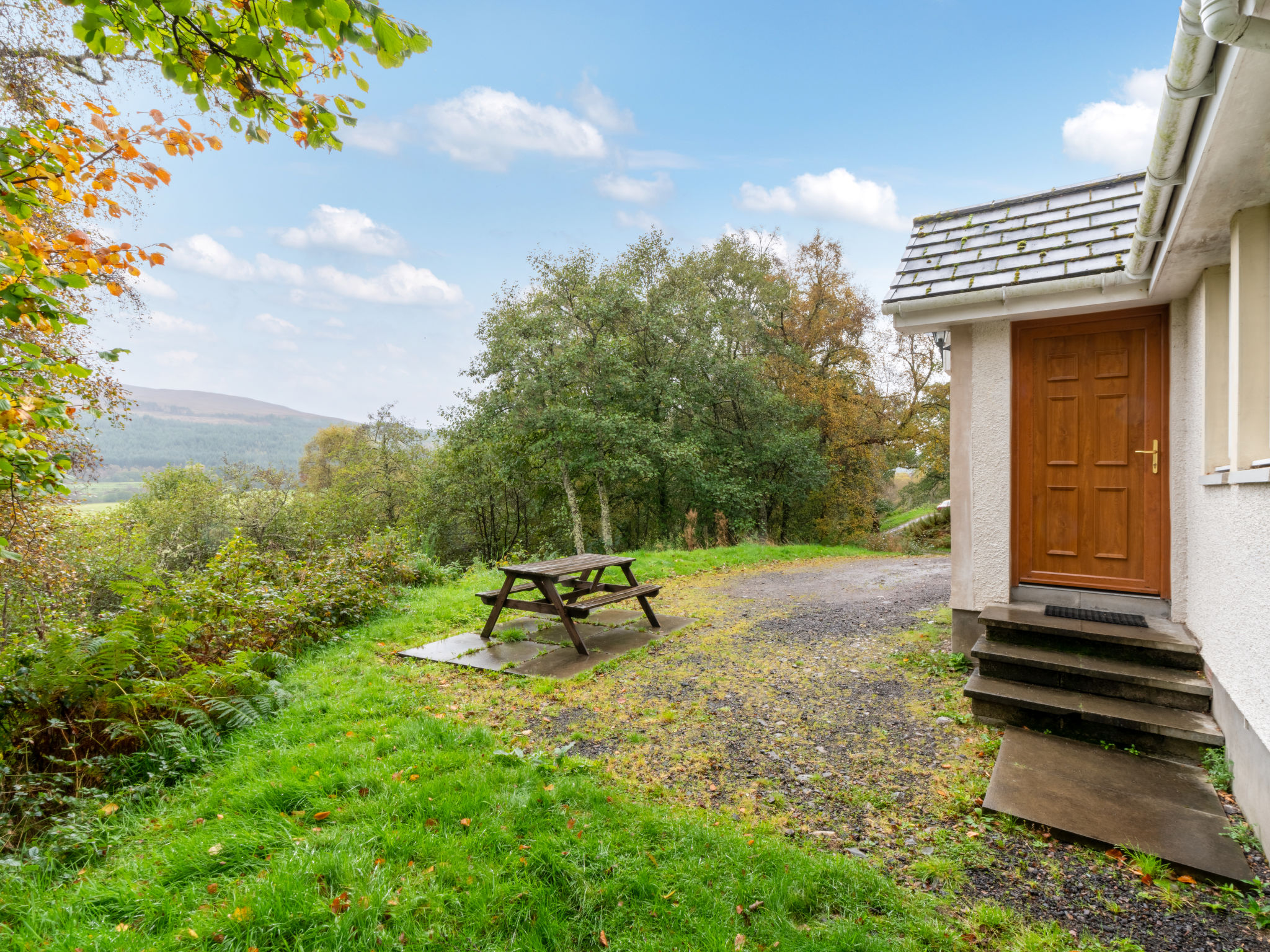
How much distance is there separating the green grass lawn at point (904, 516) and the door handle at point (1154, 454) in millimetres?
15477

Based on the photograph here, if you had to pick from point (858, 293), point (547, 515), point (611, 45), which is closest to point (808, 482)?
point (858, 293)

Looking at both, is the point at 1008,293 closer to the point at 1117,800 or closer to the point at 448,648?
the point at 1117,800

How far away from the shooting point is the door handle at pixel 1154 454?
168 inches

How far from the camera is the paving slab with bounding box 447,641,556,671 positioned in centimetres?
510

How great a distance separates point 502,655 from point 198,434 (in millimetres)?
35736

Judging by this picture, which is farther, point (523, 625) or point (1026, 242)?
point (523, 625)

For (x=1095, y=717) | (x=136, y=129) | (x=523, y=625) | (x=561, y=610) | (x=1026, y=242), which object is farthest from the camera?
(x=523, y=625)

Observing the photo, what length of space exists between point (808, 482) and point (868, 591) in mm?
9328

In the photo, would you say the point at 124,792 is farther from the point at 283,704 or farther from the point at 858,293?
the point at 858,293

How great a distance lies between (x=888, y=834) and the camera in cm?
266

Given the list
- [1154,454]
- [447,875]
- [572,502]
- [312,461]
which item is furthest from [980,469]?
[312,461]

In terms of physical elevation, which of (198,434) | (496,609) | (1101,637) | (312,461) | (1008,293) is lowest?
(496,609)

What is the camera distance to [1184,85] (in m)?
2.27

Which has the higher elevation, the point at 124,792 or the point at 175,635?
the point at 175,635
